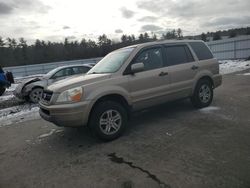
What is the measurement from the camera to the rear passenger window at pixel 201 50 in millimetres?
6573

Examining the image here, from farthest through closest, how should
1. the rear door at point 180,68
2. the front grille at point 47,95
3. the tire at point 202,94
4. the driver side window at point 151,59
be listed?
the tire at point 202,94 < the rear door at point 180,68 < the driver side window at point 151,59 < the front grille at point 47,95

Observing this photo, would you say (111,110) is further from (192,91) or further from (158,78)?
(192,91)

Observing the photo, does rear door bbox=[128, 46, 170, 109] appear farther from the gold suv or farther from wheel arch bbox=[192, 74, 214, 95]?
wheel arch bbox=[192, 74, 214, 95]

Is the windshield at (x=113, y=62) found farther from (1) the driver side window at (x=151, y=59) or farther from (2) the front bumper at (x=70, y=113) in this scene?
(2) the front bumper at (x=70, y=113)

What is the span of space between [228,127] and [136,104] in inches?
78.2

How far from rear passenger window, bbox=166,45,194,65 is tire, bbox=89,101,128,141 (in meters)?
1.86

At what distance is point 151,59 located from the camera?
221 inches

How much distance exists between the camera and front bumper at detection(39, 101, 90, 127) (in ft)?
14.8

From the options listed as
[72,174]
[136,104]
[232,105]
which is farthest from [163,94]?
[72,174]

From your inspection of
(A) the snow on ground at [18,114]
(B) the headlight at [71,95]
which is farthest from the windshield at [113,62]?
(A) the snow on ground at [18,114]

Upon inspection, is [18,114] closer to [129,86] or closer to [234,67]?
[129,86]

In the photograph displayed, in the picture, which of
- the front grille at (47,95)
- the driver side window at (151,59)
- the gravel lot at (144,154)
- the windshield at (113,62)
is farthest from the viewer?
the driver side window at (151,59)

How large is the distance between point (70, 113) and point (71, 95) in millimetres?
342

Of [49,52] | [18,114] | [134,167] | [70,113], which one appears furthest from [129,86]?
[49,52]
